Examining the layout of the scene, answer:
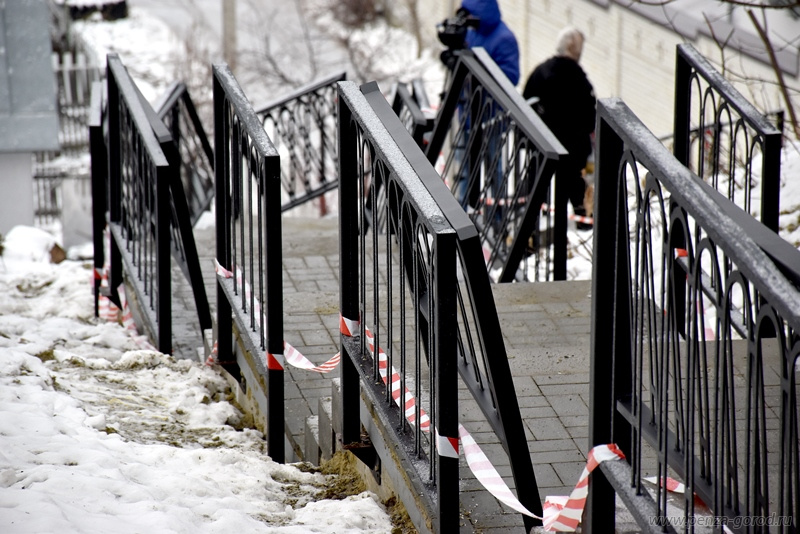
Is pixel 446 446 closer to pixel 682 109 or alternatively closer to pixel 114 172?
pixel 682 109

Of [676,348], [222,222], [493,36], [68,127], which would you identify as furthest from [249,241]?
[68,127]

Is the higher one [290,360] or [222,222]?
[222,222]

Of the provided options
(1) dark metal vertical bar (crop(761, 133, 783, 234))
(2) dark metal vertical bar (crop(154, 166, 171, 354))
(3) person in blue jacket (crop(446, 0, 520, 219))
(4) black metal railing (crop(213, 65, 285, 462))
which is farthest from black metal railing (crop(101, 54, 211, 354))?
(3) person in blue jacket (crop(446, 0, 520, 219))

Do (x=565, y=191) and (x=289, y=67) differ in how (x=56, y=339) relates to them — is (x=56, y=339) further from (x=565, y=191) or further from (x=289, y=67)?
(x=289, y=67)

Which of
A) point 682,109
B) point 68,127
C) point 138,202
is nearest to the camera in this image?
point 682,109

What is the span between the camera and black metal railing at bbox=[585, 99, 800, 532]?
2018 mm

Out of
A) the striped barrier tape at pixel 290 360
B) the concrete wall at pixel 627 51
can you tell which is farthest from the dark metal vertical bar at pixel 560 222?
the concrete wall at pixel 627 51

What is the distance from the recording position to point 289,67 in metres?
27.5

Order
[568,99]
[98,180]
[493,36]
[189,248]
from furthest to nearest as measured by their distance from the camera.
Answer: [493,36]
[568,99]
[98,180]
[189,248]

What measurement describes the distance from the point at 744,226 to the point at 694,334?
24 centimetres

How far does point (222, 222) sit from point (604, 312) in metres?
2.39

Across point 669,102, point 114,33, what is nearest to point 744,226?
point 669,102

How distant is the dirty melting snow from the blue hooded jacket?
4470mm

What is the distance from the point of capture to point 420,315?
3.06 metres
